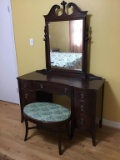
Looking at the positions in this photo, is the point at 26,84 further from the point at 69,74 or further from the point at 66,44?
the point at 66,44

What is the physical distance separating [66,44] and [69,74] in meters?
0.44

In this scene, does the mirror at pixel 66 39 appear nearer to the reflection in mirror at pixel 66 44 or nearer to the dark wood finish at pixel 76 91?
the reflection in mirror at pixel 66 44

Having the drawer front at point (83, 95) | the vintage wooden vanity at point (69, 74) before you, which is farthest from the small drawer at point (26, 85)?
the drawer front at point (83, 95)

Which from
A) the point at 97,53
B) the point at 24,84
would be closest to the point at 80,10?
the point at 97,53

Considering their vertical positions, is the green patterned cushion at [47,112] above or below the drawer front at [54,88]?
below

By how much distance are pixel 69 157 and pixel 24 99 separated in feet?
3.52

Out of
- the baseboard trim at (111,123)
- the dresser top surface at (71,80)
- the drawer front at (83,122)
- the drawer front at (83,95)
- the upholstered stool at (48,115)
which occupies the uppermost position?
the dresser top surface at (71,80)

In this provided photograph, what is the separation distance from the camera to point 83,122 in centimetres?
207

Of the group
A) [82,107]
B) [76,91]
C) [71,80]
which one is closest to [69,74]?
[71,80]

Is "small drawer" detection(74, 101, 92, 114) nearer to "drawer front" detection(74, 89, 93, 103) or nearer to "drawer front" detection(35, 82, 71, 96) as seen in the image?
"drawer front" detection(74, 89, 93, 103)

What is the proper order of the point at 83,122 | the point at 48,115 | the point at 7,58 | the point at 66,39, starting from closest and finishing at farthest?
1. the point at 48,115
2. the point at 83,122
3. the point at 66,39
4. the point at 7,58

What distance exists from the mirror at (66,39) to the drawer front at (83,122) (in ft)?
2.15

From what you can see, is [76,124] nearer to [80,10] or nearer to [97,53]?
[97,53]

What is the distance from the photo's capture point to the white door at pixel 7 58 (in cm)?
284
